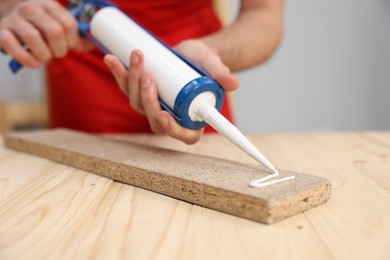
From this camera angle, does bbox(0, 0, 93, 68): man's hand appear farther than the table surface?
Yes

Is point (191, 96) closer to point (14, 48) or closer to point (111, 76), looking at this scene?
point (14, 48)

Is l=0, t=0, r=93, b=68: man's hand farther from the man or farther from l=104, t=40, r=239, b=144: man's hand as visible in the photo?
l=104, t=40, r=239, b=144: man's hand

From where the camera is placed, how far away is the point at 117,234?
1.14 feet

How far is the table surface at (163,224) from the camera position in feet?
1.04

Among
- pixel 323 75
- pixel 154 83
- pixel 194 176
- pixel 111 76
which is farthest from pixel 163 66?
pixel 323 75

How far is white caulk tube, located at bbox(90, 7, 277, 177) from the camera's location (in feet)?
1.61

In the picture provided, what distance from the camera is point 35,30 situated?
0.70 metres

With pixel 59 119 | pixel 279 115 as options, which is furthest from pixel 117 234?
pixel 279 115

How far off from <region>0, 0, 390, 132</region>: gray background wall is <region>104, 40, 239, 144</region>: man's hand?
105cm

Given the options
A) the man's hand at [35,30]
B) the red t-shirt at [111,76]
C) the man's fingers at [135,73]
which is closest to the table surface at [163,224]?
the man's fingers at [135,73]

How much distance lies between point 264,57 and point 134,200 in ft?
1.70

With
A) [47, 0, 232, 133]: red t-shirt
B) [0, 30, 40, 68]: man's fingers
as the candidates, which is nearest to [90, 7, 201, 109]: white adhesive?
[0, 30, 40, 68]: man's fingers

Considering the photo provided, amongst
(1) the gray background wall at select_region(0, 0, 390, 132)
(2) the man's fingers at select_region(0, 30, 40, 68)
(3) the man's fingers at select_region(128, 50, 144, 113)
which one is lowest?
(1) the gray background wall at select_region(0, 0, 390, 132)

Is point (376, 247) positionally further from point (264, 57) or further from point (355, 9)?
point (355, 9)
